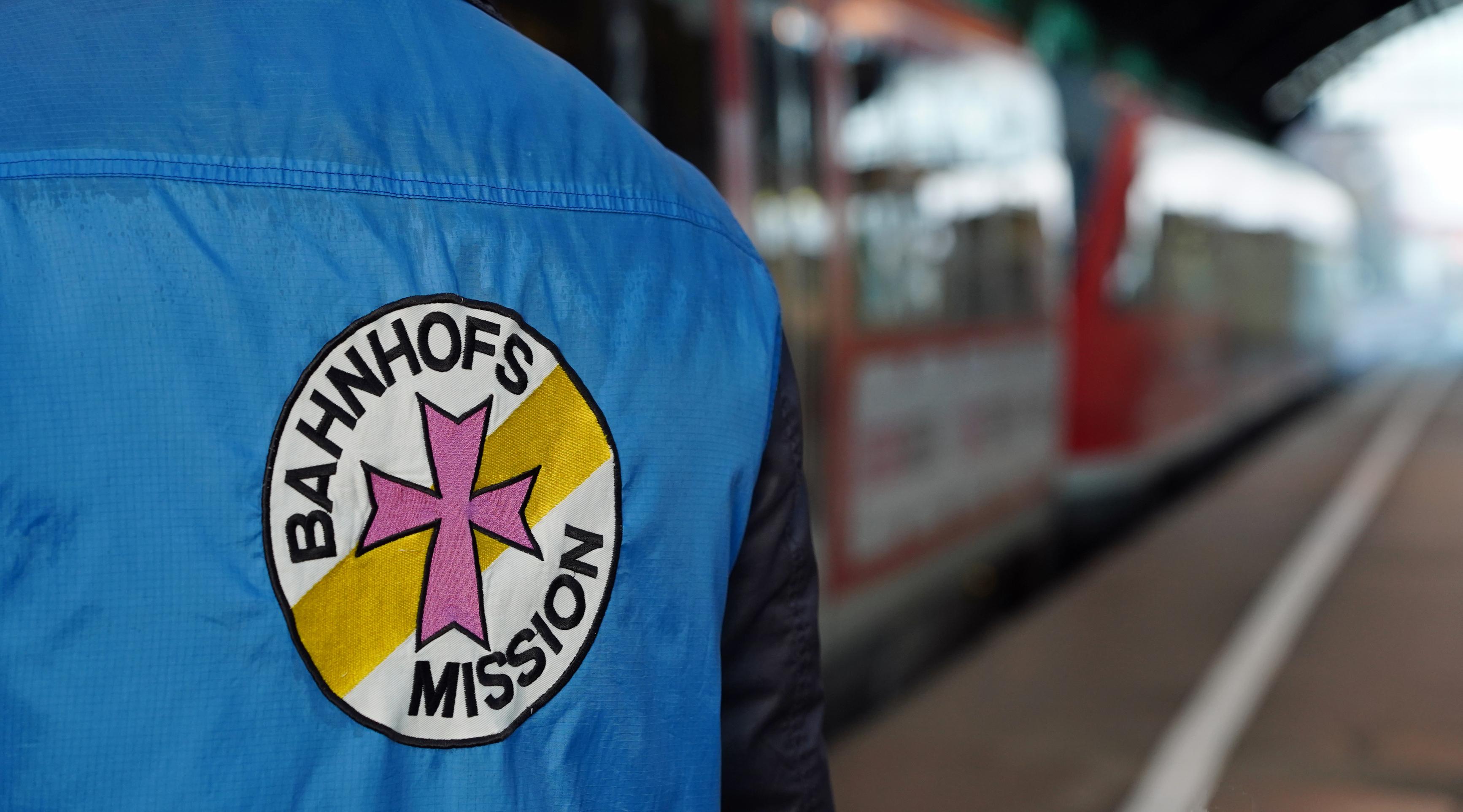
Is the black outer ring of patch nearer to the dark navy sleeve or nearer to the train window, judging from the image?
the dark navy sleeve

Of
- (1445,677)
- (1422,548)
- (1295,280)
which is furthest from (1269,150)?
(1445,677)

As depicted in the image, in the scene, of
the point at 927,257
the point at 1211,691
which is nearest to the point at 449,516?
the point at 1211,691

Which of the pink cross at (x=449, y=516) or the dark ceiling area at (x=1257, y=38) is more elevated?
the dark ceiling area at (x=1257, y=38)

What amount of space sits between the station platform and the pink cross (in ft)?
8.97

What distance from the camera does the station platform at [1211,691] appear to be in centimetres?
406

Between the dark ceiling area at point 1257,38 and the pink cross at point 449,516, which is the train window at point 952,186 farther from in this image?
the dark ceiling area at point 1257,38

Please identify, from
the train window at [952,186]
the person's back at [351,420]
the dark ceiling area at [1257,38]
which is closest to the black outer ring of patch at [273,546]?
the person's back at [351,420]

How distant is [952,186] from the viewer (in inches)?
246

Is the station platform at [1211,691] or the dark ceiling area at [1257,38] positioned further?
the dark ceiling area at [1257,38]

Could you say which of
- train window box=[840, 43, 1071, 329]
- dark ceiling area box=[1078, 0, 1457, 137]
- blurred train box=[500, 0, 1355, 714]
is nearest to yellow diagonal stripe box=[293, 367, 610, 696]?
blurred train box=[500, 0, 1355, 714]

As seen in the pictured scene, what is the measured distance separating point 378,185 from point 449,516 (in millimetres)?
243

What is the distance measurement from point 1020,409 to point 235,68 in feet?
21.4

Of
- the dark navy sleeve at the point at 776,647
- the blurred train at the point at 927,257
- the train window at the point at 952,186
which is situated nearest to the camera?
the dark navy sleeve at the point at 776,647

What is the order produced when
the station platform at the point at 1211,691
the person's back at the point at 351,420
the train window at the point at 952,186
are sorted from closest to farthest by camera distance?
1. the person's back at the point at 351,420
2. the station platform at the point at 1211,691
3. the train window at the point at 952,186
